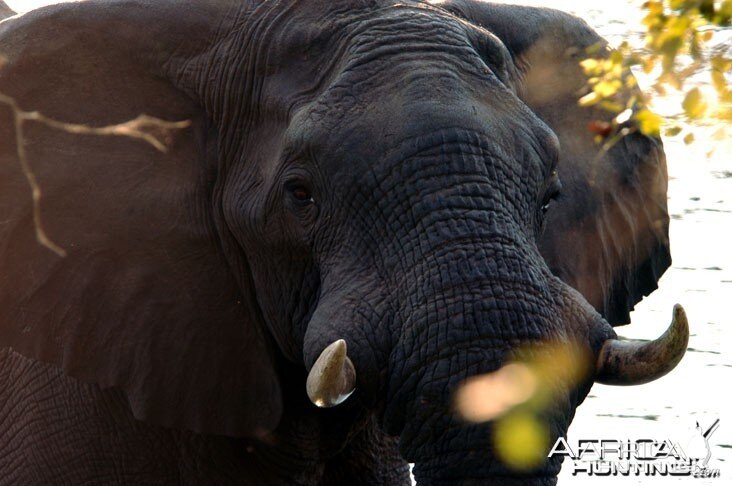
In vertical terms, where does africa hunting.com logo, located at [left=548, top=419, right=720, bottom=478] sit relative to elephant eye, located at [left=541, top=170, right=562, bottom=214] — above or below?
below

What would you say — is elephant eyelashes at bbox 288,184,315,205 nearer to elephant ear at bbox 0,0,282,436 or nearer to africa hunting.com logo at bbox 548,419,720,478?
elephant ear at bbox 0,0,282,436

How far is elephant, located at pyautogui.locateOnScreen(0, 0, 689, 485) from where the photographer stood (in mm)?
4863

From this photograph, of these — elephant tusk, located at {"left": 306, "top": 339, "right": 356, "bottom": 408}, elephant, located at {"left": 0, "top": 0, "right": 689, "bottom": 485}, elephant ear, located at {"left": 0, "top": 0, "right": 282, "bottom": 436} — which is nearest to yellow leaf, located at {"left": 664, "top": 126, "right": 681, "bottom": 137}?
elephant, located at {"left": 0, "top": 0, "right": 689, "bottom": 485}

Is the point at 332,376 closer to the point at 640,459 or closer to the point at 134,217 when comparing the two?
the point at 134,217

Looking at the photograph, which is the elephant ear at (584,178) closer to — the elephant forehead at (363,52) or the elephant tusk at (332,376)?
the elephant forehead at (363,52)

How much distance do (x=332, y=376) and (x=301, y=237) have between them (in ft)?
1.94

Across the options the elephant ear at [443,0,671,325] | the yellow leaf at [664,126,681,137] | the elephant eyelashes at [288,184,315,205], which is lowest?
the elephant ear at [443,0,671,325]

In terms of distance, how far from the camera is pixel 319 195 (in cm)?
518

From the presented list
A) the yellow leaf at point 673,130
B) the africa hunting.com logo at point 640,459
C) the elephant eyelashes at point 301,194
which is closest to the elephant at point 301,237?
the elephant eyelashes at point 301,194

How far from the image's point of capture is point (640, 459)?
339 inches

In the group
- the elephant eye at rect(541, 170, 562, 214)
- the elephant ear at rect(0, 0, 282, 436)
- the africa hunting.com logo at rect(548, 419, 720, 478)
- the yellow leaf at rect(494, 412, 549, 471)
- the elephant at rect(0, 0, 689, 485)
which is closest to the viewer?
the yellow leaf at rect(494, 412, 549, 471)

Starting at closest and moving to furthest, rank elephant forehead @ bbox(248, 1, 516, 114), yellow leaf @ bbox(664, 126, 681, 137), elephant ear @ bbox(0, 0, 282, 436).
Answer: yellow leaf @ bbox(664, 126, 681, 137) → elephant forehead @ bbox(248, 1, 516, 114) → elephant ear @ bbox(0, 0, 282, 436)

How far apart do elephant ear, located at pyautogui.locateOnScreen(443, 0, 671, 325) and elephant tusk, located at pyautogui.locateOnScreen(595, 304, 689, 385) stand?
70 centimetres

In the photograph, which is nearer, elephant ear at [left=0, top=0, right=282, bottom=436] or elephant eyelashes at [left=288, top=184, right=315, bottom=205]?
elephant eyelashes at [left=288, top=184, right=315, bottom=205]
